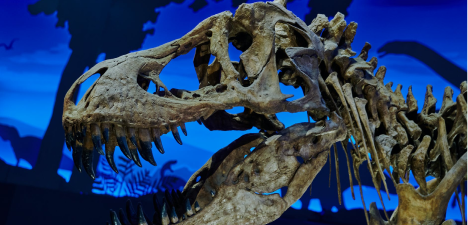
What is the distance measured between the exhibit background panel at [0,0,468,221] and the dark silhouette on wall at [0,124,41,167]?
11mm

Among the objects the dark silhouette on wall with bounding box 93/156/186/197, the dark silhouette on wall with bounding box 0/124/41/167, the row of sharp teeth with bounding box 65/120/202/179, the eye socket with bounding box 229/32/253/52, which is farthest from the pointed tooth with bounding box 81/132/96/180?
the dark silhouette on wall with bounding box 0/124/41/167

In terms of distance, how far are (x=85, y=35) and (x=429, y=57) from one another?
4895 millimetres

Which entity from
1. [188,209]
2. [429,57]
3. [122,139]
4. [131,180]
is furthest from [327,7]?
[122,139]

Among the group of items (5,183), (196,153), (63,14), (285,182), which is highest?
(63,14)

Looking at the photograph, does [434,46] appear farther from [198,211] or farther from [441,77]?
[198,211]

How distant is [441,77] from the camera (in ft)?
16.2

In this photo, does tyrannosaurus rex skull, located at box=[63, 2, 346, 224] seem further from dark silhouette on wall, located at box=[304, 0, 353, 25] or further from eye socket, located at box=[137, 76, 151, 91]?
dark silhouette on wall, located at box=[304, 0, 353, 25]

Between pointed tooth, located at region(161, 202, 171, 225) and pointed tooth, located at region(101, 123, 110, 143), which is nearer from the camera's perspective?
pointed tooth, located at region(101, 123, 110, 143)

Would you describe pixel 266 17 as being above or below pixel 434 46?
below

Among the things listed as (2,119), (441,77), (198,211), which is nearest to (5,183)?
(2,119)

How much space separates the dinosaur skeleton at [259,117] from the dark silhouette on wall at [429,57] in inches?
95.0

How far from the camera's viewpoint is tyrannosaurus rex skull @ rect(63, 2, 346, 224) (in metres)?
1.58

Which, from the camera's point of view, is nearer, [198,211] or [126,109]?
[126,109]

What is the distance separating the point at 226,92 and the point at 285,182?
654 millimetres
